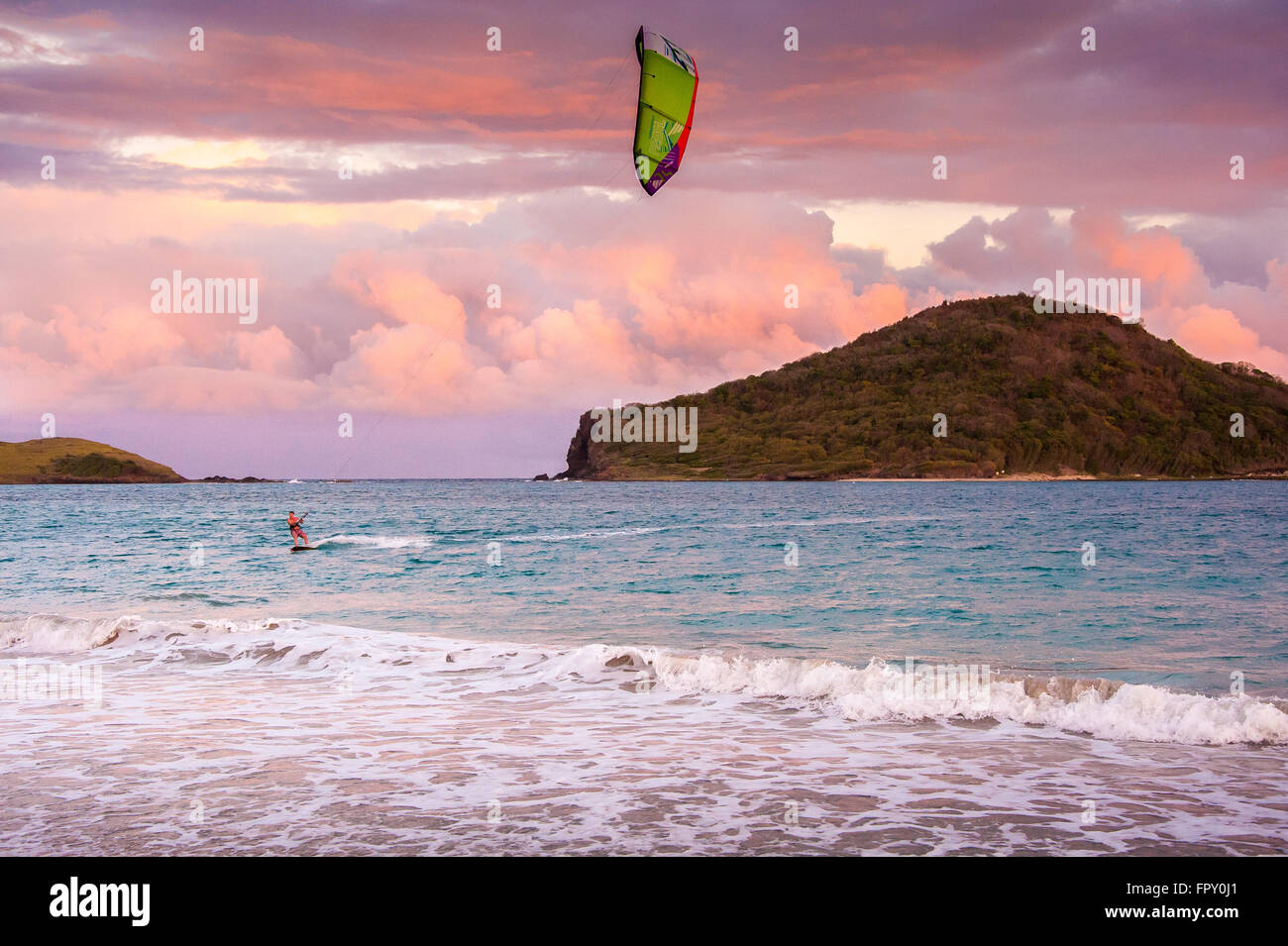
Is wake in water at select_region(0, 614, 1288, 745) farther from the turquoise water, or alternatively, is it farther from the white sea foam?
the turquoise water

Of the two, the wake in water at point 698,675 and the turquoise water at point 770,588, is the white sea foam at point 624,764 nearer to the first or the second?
the wake in water at point 698,675

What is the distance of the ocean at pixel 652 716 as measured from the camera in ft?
23.8

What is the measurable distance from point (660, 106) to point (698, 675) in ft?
32.4

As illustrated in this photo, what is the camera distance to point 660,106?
55.5 ft

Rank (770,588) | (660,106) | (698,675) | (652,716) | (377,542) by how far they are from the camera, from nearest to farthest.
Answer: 1. (652,716)
2. (698,675)
3. (660,106)
4. (770,588)
5. (377,542)

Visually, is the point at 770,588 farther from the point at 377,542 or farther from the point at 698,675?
the point at 377,542

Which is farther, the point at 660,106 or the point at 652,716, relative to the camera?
the point at 660,106

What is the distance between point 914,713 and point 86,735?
9.21 m

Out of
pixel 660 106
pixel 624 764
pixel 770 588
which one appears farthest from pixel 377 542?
pixel 624 764

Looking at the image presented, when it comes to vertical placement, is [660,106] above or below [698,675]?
above

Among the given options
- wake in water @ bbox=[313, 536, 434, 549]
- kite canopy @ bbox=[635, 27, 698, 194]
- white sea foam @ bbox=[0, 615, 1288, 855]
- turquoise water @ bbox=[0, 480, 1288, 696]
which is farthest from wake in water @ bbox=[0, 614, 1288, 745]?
wake in water @ bbox=[313, 536, 434, 549]

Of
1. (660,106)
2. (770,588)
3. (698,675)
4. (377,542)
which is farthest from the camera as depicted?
(377,542)
